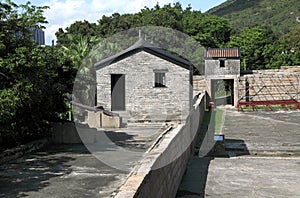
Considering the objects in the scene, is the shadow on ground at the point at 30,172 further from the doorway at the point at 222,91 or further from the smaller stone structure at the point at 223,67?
the doorway at the point at 222,91

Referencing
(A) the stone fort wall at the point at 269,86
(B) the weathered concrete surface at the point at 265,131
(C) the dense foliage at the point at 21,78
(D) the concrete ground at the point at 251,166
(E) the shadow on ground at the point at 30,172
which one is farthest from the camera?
(A) the stone fort wall at the point at 269,86

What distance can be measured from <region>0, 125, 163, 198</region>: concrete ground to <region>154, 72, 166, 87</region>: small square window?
34.9ft

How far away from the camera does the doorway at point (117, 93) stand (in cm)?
2192

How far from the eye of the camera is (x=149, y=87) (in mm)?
21828

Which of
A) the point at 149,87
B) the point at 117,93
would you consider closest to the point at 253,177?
the point at 149,87

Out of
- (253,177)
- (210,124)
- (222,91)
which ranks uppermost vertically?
(222,91)

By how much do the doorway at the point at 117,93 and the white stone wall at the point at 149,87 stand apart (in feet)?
0.88

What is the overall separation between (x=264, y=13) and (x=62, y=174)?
9868 centimetres

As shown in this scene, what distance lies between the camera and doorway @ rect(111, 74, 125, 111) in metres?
21.9

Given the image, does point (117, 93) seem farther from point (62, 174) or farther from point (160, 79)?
point (62, 174)

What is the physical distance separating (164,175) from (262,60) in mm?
46217

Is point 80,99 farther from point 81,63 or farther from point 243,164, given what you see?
point 243,164

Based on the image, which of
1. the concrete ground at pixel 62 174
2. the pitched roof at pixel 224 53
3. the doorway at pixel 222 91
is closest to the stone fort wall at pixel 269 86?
the pitched roof at pixel 224 53

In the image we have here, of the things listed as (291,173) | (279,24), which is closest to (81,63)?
(291,173)
